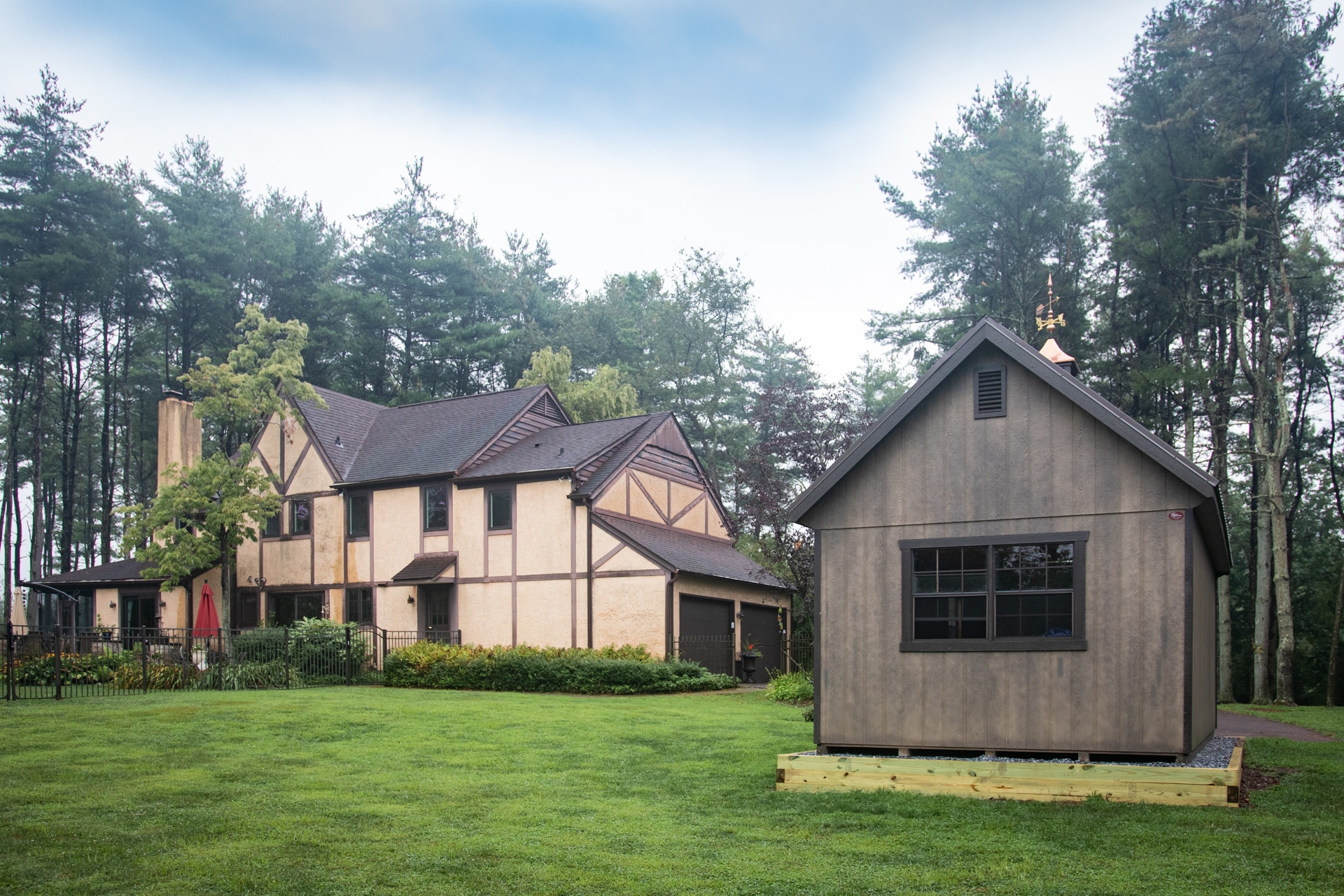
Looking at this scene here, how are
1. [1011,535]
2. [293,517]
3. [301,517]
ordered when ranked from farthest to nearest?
1. [293,517]
2. [301,517]
3. [1011,535]

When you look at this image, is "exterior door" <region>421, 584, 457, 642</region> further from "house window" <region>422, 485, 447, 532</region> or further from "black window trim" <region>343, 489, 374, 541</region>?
"black window trim" <region>343, 489, 374, 541</region>

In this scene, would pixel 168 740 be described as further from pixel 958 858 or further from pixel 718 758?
pixel 958 858

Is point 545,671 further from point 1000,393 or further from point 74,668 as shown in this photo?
point 1000,393

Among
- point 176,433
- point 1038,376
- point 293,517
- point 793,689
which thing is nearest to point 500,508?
point 293,517

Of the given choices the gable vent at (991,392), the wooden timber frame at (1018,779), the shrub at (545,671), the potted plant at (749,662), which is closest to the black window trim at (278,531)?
the shrub at (545,671)

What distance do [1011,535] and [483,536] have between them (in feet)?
69.2

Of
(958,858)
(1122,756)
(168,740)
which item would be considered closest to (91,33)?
(168,740)

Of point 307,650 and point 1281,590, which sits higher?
point 1281,590

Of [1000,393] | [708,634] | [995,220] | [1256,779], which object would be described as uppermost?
[995,220]

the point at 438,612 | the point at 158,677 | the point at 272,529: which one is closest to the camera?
the point at 158,677

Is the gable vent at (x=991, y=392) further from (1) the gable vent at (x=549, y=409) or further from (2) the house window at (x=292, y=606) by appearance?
(2) the house window at (x=292, y=606)

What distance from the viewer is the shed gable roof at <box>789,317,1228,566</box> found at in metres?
11.7

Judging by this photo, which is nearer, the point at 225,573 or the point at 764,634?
the point at 225,573

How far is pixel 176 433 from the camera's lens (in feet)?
117
